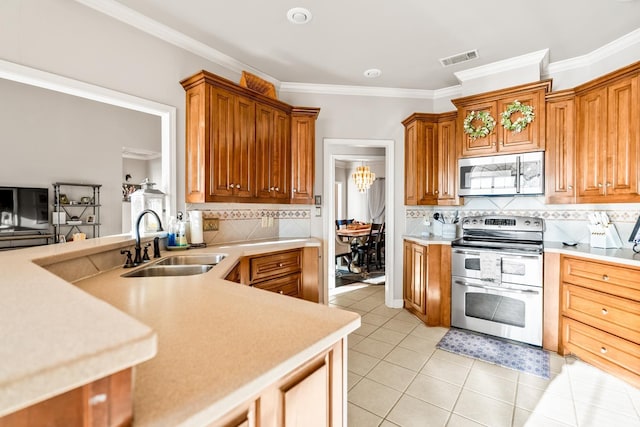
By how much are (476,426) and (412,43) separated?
3.03 meters

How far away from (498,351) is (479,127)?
86.2 inches

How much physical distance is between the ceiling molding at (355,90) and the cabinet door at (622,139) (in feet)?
6.03

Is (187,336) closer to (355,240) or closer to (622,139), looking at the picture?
(622,139)

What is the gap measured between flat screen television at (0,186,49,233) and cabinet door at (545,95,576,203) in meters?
6.29

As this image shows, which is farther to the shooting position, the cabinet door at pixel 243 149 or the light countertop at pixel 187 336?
the cabinet door at pixel 243 149

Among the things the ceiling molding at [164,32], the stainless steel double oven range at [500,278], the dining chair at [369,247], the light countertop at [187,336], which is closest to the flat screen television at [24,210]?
the ceiling molding at [164,32]

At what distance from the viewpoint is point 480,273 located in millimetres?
2957

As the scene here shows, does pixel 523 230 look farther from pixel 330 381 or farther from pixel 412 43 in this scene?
pixel 330 381

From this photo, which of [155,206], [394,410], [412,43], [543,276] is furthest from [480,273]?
[155,206]

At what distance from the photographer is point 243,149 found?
2895 mm

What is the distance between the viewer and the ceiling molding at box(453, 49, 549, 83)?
2.95m

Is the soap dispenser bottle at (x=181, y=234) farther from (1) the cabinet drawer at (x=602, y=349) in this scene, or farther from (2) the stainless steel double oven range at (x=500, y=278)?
(1) the cabinet drawer at (x=602, y=349)

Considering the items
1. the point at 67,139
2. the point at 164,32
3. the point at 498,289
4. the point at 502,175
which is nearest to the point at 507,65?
the point at 502,175

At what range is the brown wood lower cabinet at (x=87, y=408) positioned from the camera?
0.40 m
